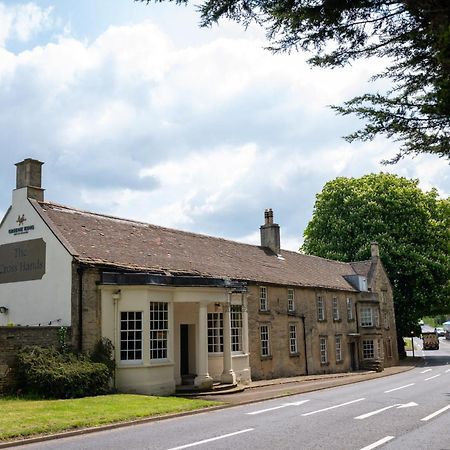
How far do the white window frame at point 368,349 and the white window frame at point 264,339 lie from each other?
14726 millimetres

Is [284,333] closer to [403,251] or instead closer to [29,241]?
[29,241]

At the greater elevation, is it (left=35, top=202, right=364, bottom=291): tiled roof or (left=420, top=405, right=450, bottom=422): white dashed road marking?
(left=35, top=202, right=364, bottom=291): tiled roof

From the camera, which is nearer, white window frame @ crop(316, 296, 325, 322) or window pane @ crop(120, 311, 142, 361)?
window pane @ crop(120, 311, 142, 361)

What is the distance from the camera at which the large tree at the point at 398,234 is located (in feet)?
156

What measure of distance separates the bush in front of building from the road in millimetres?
4563

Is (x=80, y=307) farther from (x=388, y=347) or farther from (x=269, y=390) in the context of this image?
(x=388, y=347)

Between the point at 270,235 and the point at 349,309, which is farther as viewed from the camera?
the point at 349,309

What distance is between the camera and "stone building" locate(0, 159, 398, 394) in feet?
68.0

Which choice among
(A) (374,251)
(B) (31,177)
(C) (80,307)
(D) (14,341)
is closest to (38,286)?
(C) (80,307)

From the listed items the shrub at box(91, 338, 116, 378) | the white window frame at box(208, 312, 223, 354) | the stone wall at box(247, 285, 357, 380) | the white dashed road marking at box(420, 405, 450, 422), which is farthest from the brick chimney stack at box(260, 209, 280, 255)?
the white dashed road marking at box(420, 405, 450, 422)

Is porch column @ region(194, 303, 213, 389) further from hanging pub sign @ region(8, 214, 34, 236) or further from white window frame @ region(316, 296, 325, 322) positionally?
white window frame @ region(316, 296, 325, 322)

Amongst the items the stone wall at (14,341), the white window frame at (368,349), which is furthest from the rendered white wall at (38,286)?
the white window frame at (368,349)

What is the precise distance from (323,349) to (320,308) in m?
2.70

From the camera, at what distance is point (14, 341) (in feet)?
61.4
